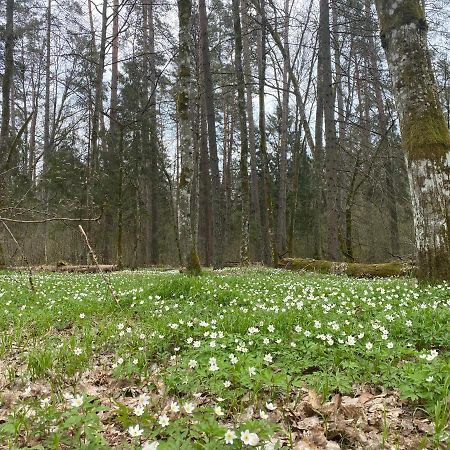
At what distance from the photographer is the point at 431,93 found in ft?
22.1

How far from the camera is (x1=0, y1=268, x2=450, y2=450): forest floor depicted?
95.7 inches

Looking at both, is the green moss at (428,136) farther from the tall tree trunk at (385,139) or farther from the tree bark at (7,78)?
the tree bark at (7,78)

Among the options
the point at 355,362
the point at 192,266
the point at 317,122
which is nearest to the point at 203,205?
the point at 317,122

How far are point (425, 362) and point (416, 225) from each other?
4.11m

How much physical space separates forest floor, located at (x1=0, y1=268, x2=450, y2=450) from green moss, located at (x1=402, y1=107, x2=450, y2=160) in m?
2.44

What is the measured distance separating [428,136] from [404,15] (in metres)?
2.35

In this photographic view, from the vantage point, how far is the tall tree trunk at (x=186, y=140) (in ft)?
34.8

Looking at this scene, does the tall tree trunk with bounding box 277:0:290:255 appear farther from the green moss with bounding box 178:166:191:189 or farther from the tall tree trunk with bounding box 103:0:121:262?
the green moss with bounding box 178:166:191:189

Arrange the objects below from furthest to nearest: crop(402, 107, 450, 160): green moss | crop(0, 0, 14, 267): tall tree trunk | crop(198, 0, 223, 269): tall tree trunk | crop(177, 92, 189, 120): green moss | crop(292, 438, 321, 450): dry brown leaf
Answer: crop(0, 0, 14, 267): tall tree trunk
crop(198, 0, 223, 269): tall tree trunk
crop(177, 92, 189, 120): green moss
crop(402, 107, 450, 160): green moss
crop(292, 438, 321, 450): dry brown leaf

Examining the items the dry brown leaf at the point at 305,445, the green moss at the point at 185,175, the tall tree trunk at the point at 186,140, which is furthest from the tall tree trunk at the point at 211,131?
the dry brown leaf at the point at 305,445

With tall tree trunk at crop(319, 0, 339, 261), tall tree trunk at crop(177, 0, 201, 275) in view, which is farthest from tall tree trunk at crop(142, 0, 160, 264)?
tall tree trunk at crop(177, 0, 201, 275)

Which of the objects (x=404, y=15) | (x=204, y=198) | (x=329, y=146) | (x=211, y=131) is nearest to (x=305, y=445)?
(x=404, y=15)

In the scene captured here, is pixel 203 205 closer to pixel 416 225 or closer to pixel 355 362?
pixel 416 225

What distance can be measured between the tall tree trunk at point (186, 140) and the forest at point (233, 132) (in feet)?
0.16
